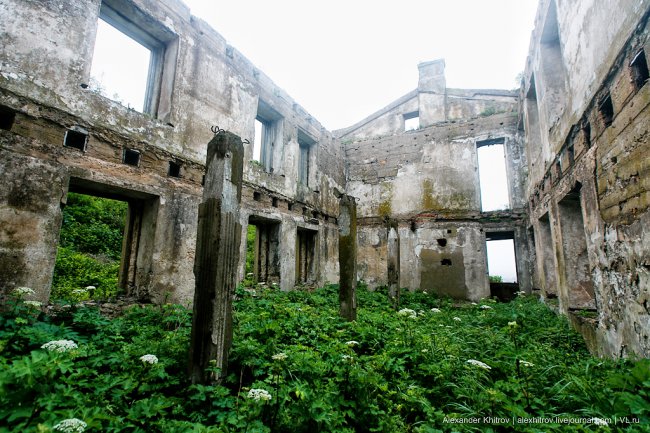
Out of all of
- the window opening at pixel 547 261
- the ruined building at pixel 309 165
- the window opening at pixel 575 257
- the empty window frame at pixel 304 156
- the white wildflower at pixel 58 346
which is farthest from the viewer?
the empty window frame at pixel 304 156

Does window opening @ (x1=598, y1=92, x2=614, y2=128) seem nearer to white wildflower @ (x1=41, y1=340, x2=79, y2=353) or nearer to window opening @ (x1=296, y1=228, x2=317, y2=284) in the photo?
white wildflower @ (x1=41, y1=340, x2=79, y2=353)

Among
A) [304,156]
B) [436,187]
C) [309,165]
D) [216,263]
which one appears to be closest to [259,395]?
[216,263]

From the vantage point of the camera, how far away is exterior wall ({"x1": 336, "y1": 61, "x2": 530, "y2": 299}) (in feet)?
36.5

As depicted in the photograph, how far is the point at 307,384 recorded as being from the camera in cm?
269

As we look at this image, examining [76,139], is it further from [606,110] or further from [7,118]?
[606,110]

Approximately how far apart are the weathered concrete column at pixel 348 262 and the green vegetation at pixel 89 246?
597 cm

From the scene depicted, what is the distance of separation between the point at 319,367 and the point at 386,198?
1063cm

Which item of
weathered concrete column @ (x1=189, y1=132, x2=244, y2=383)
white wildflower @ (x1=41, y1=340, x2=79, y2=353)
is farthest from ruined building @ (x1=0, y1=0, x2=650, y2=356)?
weathered concrete column @ (x1=189, y1=132, x2=244, y2=383)

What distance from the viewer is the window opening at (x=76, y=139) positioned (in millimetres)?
5148

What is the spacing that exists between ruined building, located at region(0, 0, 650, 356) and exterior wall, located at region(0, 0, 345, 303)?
0.02m

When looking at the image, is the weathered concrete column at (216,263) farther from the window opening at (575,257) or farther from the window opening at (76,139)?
the window opening at (575,257)

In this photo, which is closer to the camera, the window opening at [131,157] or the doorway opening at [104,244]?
the window opening at [131,157]

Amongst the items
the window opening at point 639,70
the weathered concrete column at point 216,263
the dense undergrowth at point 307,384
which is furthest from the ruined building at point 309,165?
the weathered concrete column at point 216,263

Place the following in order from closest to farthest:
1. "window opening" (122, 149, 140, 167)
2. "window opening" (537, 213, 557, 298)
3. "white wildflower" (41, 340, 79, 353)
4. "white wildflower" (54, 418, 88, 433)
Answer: "white wildflower" (54, 418, 88, 433) < "white wildflower" (41, 340, 79, 353) < "window opening" (122, 149, 140, 167) < "window opening" (537, 213, 557, 298)
